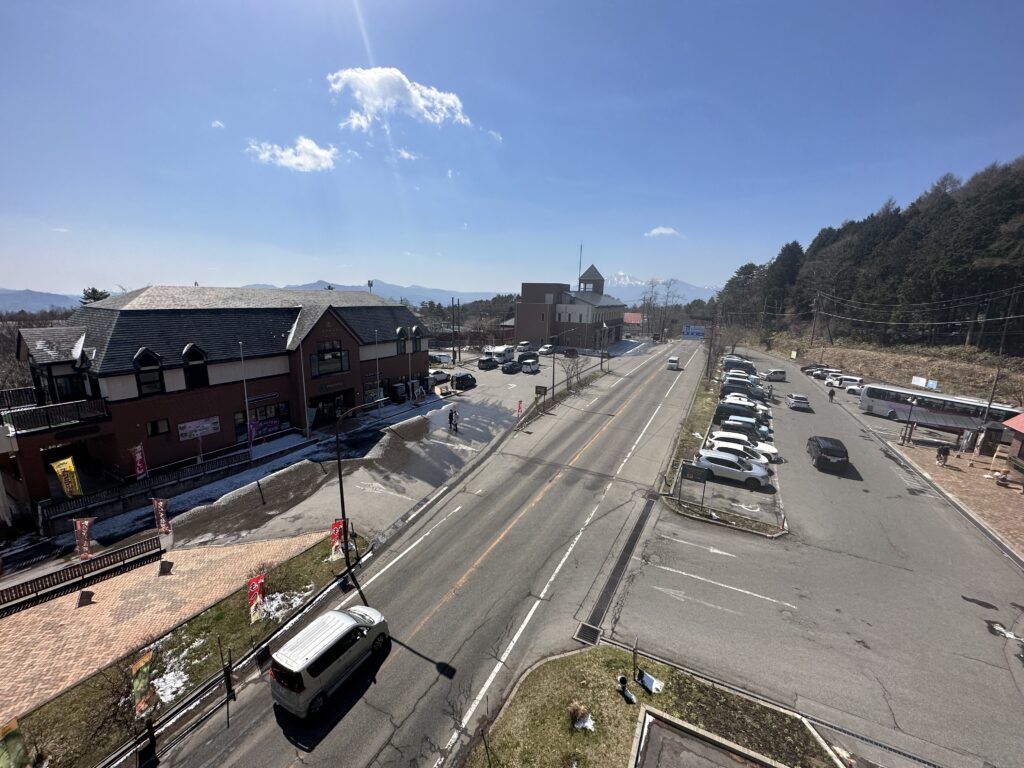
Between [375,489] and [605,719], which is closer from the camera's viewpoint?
[605,719]

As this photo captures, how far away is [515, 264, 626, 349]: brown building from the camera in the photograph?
265ft

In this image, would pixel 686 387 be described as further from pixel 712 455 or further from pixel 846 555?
pixel 846 555

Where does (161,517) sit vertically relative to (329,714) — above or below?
above

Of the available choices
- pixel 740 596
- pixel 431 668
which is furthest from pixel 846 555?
pixel 431 668

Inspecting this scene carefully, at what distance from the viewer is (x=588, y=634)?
1458cm

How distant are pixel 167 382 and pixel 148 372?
1136mm

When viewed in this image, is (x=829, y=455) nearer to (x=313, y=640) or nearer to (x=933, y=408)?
(x=933, y=408)

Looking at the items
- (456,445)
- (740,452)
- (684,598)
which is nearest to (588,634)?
(684,598)

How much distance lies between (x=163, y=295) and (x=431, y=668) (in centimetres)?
3258

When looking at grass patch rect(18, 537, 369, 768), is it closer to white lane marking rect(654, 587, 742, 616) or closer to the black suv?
white lane marking rect(654, 587, 742, 616)

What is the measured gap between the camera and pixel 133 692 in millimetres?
11969

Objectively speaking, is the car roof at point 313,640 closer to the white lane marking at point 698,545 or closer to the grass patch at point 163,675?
the grass patch at point 163,675

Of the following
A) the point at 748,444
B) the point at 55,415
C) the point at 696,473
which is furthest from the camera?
the point at 748,444

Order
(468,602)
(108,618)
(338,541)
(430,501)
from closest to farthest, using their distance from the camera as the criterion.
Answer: (108,618) → (468,602) → (338,541) → (430,501)
